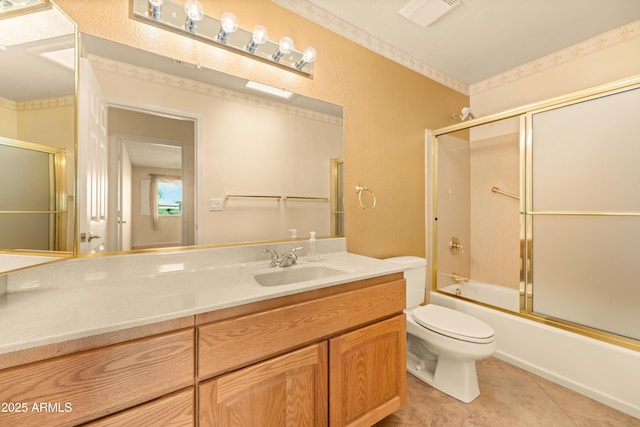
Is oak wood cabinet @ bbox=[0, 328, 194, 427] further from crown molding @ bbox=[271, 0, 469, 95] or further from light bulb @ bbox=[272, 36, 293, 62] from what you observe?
crown molding @ bbox=[271, 0, 469, 95]

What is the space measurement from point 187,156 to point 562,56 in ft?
9.77

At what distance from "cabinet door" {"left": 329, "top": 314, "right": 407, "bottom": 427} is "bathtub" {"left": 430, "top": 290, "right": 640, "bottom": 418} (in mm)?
1140

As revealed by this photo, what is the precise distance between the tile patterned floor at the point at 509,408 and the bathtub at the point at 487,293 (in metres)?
0.63

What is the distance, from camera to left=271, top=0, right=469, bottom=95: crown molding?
1.59m

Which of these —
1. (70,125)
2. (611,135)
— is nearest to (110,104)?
(70,125)

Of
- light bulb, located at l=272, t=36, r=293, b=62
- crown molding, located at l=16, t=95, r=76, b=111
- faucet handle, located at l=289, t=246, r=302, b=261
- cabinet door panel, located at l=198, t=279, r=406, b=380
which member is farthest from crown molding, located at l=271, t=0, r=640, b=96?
cabinet door panel, located at l=198, t=279, r=406, b=380

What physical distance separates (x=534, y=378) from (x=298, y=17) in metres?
2.79

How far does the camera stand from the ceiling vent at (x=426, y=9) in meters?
1.60

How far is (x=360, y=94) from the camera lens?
1860 millimetres

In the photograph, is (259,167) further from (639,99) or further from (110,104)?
(639,99)

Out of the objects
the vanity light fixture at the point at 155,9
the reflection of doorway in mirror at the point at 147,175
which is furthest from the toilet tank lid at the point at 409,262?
the vanity light fixture at the point at 155,9

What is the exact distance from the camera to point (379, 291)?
3.89 feet

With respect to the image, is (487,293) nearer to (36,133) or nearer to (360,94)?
(360,94)

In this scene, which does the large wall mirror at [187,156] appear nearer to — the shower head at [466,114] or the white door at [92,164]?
the white door at [92,164]
